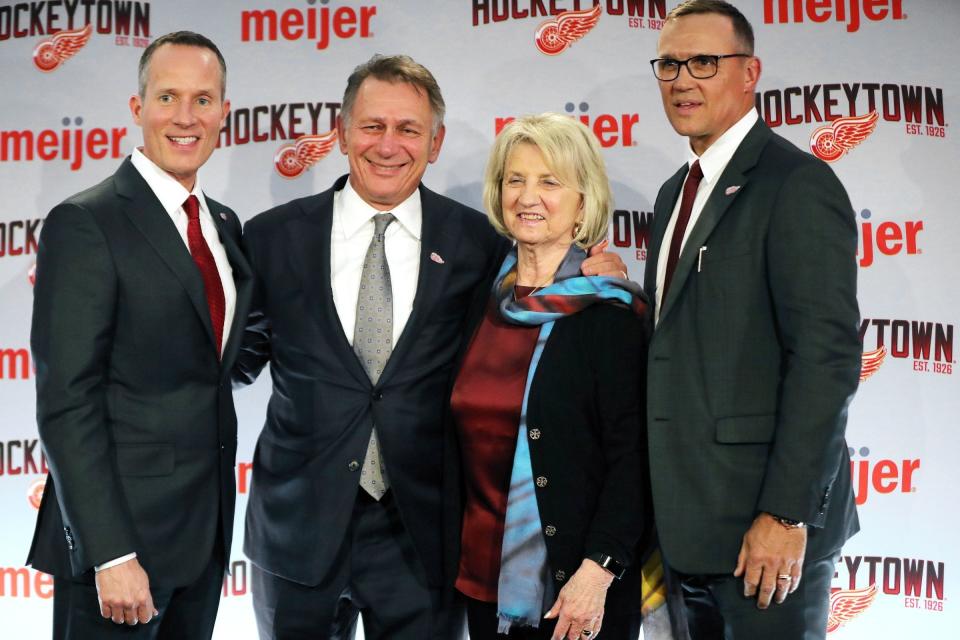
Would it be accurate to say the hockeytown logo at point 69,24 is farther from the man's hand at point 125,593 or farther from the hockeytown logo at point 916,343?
the hockeytown logo at point 916,343

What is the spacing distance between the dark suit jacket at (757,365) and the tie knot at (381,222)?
0.81 meters

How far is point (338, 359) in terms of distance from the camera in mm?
2441

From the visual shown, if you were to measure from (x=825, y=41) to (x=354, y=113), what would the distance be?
1.89 m

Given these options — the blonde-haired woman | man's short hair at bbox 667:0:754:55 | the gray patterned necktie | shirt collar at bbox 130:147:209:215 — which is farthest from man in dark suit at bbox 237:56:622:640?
man's short hair at bbox 667:0:754:55

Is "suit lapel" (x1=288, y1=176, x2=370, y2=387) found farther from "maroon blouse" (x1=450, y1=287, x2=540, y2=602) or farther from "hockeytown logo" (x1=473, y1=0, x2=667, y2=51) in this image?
"hockeytown logo" (x1=473, y1=0, x2=667, y2=51)

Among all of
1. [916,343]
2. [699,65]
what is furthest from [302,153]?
[916,343]

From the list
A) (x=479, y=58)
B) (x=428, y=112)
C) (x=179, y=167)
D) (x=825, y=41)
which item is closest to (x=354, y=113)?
(x=428, y=112)

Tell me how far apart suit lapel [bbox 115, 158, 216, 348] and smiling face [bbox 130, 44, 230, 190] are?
0.41ft

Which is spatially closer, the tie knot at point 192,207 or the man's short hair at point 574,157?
the man's short hair at point 574,157

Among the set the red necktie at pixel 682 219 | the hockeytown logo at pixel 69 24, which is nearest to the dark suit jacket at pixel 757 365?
the red necktie at pixel 682 219

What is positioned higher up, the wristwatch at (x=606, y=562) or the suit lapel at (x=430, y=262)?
the suit lapel at (x=430, y=262)

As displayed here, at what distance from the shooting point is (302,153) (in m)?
3.72

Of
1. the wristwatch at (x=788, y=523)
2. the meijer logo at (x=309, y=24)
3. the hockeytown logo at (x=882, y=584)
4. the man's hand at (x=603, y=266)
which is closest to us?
the wristwatch at (x=788, y=523)

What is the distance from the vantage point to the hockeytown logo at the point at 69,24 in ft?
12.4
